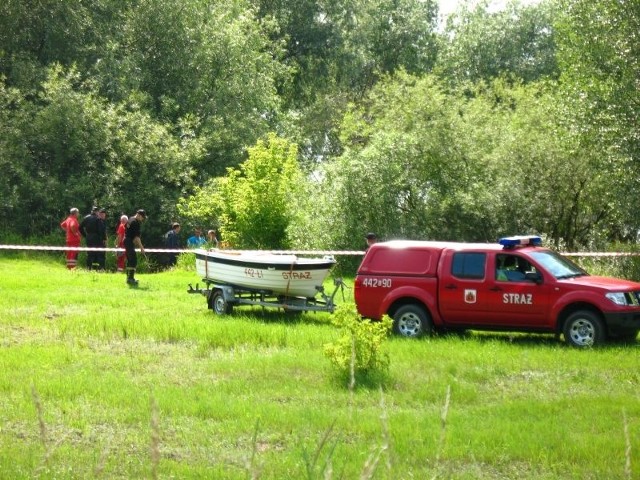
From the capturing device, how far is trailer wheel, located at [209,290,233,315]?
19.5 meters

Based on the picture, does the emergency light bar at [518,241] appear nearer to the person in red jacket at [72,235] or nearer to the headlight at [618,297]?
the headlight at [618,297]

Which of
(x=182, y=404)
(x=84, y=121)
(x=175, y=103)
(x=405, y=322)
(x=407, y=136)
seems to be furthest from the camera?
(x=175, y=103)

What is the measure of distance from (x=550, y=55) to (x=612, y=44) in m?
32.1

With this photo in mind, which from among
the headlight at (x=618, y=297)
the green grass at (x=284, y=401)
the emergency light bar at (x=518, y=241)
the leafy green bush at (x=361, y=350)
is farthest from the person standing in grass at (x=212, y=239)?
the leafy green bush at (x=361, y=350)

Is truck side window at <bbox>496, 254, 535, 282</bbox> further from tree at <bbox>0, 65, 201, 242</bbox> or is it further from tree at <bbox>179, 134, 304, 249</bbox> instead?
tree at <bbox>0, 65, 201, 242</bbox>

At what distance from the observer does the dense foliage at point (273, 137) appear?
96.6ft

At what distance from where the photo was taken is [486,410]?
1066cm

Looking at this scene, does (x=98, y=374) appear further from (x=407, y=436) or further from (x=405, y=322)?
(x=405, y=322)

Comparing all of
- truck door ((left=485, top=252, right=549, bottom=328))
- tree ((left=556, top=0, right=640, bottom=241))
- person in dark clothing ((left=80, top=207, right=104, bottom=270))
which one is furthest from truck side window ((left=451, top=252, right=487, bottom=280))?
person in dark clothing ((left=80, top=207, right=104, bottom=270))

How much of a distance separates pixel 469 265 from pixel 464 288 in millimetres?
410

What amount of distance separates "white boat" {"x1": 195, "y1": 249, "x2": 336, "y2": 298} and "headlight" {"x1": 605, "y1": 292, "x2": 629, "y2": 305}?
569cm

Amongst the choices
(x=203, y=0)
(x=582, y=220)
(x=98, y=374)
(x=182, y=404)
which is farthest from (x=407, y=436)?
(x=203, y=0)

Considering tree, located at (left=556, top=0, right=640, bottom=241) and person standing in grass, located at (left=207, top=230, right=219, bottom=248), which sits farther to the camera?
person standing in grass, located at (left=207, top=230, right=219, bottom=248)

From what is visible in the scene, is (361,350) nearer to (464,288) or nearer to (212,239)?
(464,288)
